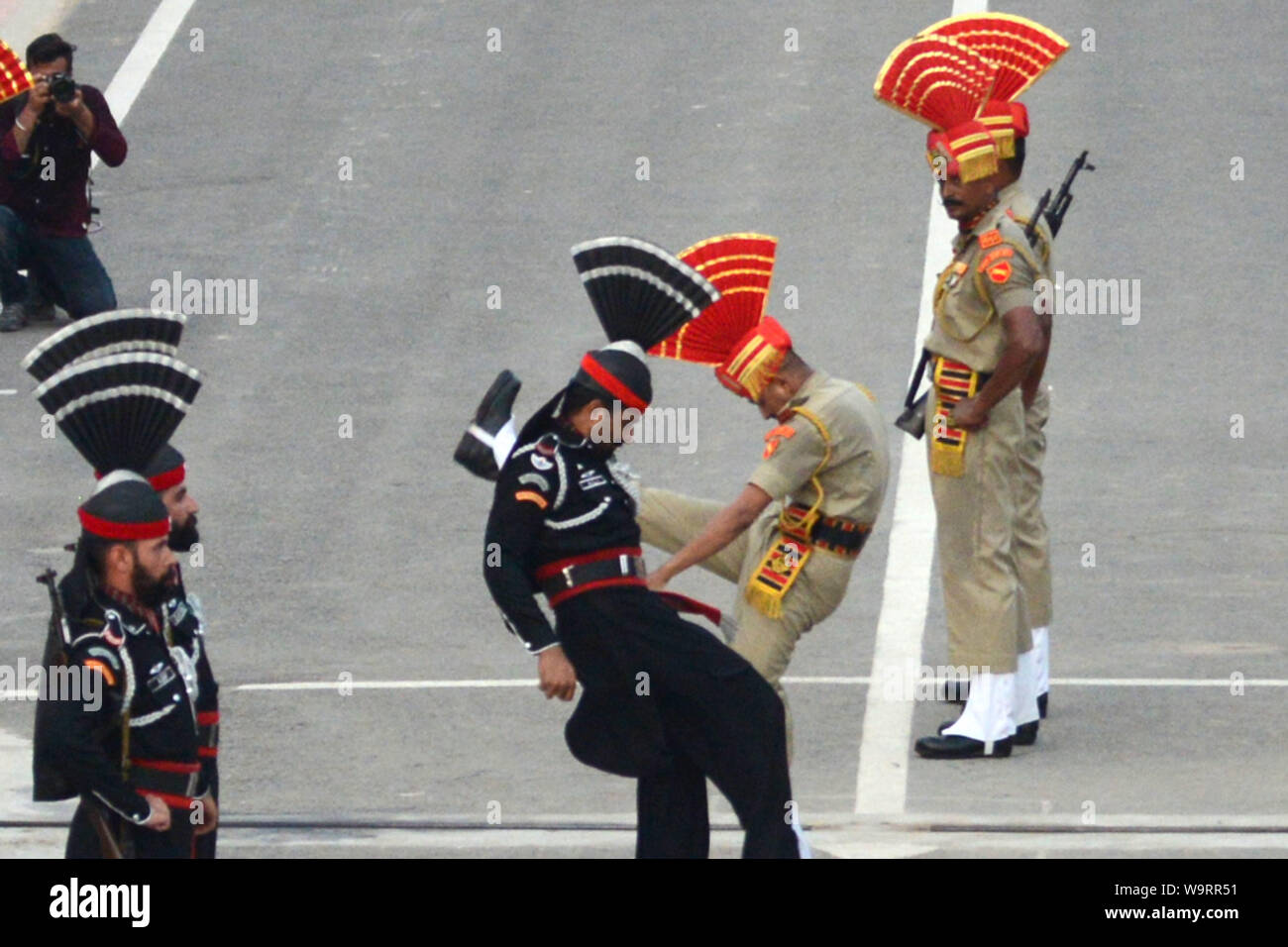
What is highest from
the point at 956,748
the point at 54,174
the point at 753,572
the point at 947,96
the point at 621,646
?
the point at 54,174

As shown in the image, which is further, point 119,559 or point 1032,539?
point 1032,539

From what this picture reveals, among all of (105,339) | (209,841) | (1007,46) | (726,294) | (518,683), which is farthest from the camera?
(518,683)

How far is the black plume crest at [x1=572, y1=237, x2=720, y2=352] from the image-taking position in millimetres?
7953

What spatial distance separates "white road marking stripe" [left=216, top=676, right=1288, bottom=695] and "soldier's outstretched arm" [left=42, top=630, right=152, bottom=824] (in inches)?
142

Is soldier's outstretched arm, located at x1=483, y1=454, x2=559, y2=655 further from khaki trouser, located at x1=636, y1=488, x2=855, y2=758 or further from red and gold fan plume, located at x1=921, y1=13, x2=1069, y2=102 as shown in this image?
red and gold fan plume, located at x1=921, y1=13, x2=1069, y2=102

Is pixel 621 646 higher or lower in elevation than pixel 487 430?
lower

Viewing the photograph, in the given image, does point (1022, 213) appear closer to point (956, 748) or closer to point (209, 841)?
point (956, 748)

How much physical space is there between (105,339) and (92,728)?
1214 mm

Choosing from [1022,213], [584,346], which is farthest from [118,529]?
[584,346]

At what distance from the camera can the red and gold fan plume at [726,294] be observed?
28.0ft

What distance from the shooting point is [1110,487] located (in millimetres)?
12695

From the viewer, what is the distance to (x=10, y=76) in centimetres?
1340

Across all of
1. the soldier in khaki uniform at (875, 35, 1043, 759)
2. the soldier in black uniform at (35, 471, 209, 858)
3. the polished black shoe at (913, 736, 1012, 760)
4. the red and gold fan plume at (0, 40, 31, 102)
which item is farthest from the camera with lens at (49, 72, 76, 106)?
the soldier in black uniform at (35, 471, 209, 858)
